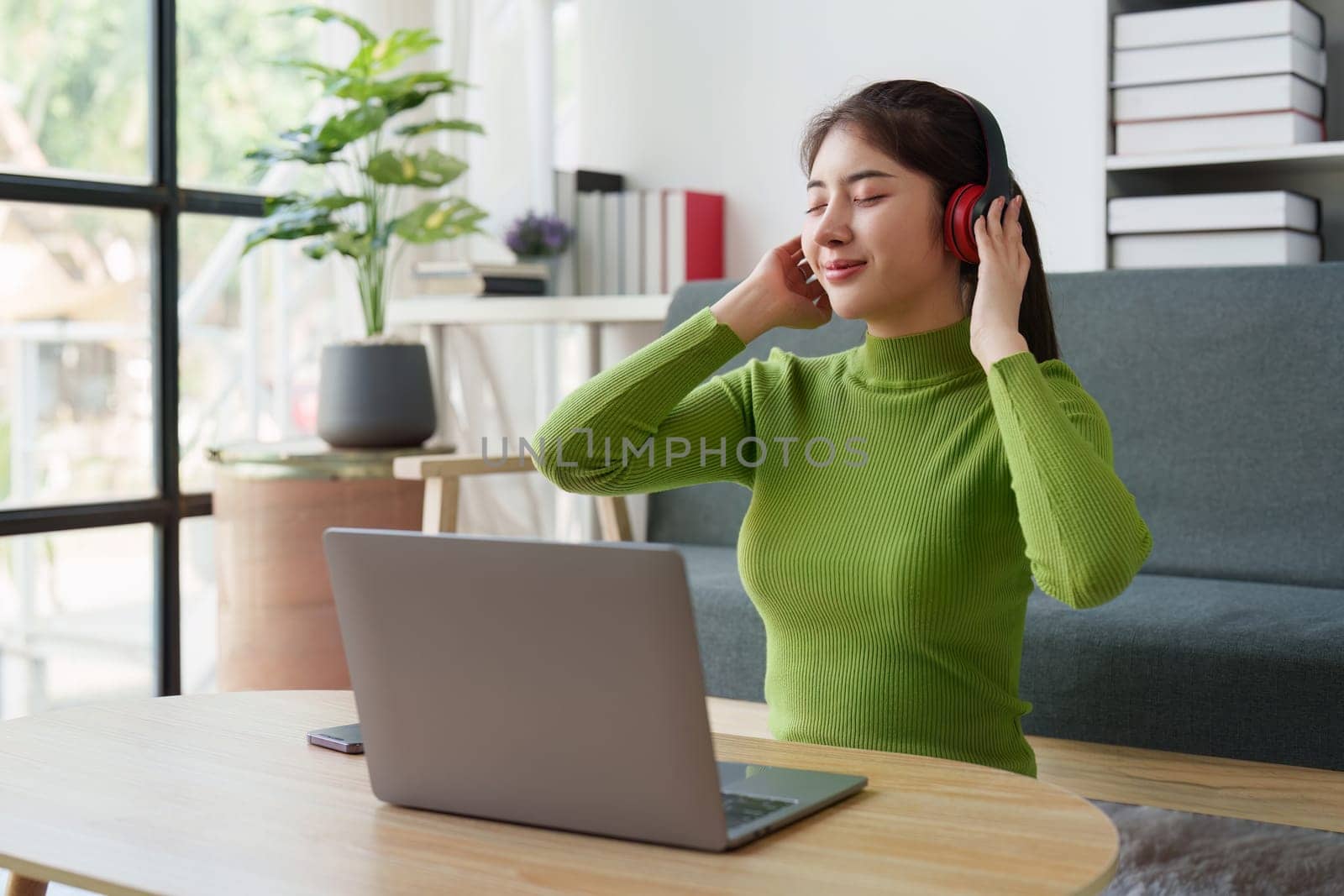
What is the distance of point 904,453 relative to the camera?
4.40 feet

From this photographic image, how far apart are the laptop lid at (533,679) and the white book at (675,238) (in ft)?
7.28

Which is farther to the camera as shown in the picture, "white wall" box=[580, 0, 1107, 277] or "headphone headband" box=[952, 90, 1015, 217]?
"white wall" box=[580, 0, 1107, 277]

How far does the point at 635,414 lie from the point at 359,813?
63 cm

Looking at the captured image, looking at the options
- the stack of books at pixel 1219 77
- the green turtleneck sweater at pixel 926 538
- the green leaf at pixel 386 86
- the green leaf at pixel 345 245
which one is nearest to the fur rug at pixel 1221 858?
the green turtleneck sweater at pixel 926 538

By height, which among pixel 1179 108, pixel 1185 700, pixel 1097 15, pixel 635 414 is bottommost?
pixel 1185 700

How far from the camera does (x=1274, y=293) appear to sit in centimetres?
220

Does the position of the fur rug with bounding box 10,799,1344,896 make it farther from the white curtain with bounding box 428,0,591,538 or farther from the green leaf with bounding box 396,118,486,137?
the green leaf with bounding box 396,118,486,137

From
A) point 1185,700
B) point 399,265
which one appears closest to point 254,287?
point 399,265

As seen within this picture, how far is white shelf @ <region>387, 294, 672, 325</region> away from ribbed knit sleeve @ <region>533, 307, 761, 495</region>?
1.38 m

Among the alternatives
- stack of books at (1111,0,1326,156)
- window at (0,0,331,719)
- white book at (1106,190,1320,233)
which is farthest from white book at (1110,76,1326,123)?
window at (0,0,331,719)

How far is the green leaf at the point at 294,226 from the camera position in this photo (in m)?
2.69

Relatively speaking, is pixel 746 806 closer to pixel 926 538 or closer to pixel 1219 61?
pixel 926 538

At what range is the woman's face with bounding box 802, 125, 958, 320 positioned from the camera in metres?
1.33

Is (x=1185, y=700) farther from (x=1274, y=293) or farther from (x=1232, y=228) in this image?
(x=1232, y=228)
